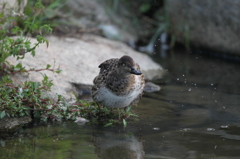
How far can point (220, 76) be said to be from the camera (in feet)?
24.9

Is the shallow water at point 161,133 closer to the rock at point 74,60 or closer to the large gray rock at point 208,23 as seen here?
the rock at point 74,60

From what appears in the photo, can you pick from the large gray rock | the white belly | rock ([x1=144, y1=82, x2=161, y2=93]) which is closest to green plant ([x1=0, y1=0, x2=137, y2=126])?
the white belly

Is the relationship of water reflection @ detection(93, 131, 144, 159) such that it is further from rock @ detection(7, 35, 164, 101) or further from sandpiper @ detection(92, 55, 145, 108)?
rock @ detection(7, 35, 164, 101)

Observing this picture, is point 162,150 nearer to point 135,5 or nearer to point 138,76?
point 138,76

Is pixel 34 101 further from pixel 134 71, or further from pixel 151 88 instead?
pixel 151 88

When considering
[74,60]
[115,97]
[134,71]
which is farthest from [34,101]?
[74,60]

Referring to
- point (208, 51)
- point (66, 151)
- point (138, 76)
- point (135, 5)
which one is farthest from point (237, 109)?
point (135, 5)

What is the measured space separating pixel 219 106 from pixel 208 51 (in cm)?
376

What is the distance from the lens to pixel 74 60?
7266mm

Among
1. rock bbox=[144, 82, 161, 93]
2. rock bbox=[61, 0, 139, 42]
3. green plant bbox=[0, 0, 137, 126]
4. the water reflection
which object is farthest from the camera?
rock bbox=[61, 0, 139, 42]

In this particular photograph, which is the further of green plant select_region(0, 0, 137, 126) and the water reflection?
green plant select_region(0, 0, 137, 126)

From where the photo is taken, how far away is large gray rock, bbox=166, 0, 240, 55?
8562mm

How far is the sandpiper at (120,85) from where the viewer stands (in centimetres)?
509

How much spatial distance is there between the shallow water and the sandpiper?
337 millimetres
